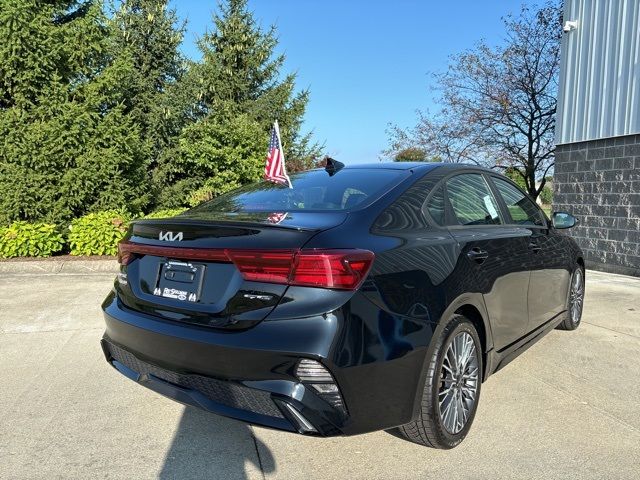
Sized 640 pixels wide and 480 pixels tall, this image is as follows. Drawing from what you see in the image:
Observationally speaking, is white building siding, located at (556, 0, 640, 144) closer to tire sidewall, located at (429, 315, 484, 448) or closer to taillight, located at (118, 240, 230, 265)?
tire sidewall, located at (429, 315, 484, 448)

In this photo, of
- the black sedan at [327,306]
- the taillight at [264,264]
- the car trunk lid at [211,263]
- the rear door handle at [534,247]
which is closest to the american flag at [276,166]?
the black sedan at [327,306]

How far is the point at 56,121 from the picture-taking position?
9.86 metres

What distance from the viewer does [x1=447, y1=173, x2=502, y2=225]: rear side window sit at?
324 centimetres

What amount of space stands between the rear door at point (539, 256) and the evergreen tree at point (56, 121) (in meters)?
8.50

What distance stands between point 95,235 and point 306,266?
25.6 feet

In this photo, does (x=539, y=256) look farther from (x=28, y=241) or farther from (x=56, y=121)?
(x=56, y=121)

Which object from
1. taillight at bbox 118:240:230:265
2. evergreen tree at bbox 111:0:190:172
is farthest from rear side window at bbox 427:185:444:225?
evergreen tree at bbox 111:0:190:172

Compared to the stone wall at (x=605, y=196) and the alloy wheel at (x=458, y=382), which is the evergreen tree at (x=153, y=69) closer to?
the stone wall at (x=605, y=196)

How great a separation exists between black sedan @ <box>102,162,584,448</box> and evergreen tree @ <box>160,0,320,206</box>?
1208cm

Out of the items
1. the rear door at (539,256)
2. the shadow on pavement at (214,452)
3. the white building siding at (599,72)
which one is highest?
the white building siding at (599,72)

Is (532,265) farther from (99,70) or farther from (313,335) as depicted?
(99,70)

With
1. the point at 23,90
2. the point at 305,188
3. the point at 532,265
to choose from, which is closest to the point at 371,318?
the point at 305,188

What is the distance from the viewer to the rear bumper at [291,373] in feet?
7.20

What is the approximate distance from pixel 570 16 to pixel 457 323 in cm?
1010
